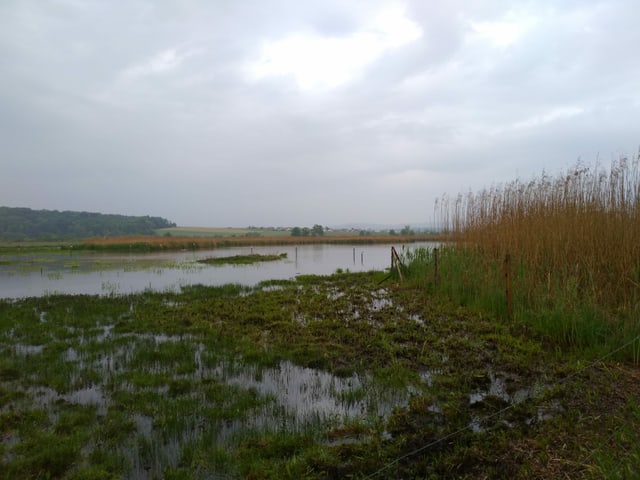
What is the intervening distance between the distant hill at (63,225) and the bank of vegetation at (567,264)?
77.5 meters

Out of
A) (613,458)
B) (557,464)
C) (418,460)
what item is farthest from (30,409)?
(613,458)

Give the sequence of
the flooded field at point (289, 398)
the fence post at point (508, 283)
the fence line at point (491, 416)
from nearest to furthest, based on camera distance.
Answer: the fence line at point (491, 416) → the flooded field at point (289, 398) → the fence post at point (508, 283)

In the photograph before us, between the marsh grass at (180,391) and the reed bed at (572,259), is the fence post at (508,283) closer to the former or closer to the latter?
the reed bed at (572,259)

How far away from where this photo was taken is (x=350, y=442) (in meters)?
3.31

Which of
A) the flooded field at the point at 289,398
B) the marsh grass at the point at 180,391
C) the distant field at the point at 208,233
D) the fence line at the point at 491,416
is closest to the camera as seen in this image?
the fence line at the point at 491,416

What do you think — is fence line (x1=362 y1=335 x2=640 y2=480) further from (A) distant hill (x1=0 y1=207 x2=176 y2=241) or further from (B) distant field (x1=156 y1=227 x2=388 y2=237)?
(A) distant hill (x1=0 y1=207 x2=176 y2=241)

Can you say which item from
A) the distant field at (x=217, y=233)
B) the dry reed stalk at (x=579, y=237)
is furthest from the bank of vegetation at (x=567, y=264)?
the distant field at (x=217, y=233)

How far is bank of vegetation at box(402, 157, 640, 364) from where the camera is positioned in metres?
5.41

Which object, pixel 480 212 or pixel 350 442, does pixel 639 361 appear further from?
pixel 480 212

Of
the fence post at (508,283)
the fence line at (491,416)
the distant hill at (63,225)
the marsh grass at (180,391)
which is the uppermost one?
the distant hill at (63,225)

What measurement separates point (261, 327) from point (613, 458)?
A: 6.29 m

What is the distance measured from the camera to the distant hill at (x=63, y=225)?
7288 cm

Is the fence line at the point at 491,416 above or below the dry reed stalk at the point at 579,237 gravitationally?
below

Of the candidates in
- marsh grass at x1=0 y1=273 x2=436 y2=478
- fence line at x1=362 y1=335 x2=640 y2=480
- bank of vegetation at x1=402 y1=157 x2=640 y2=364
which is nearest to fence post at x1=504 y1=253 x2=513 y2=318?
bank of vegetation at x1=402 y1=157 x2=640 y2=364
